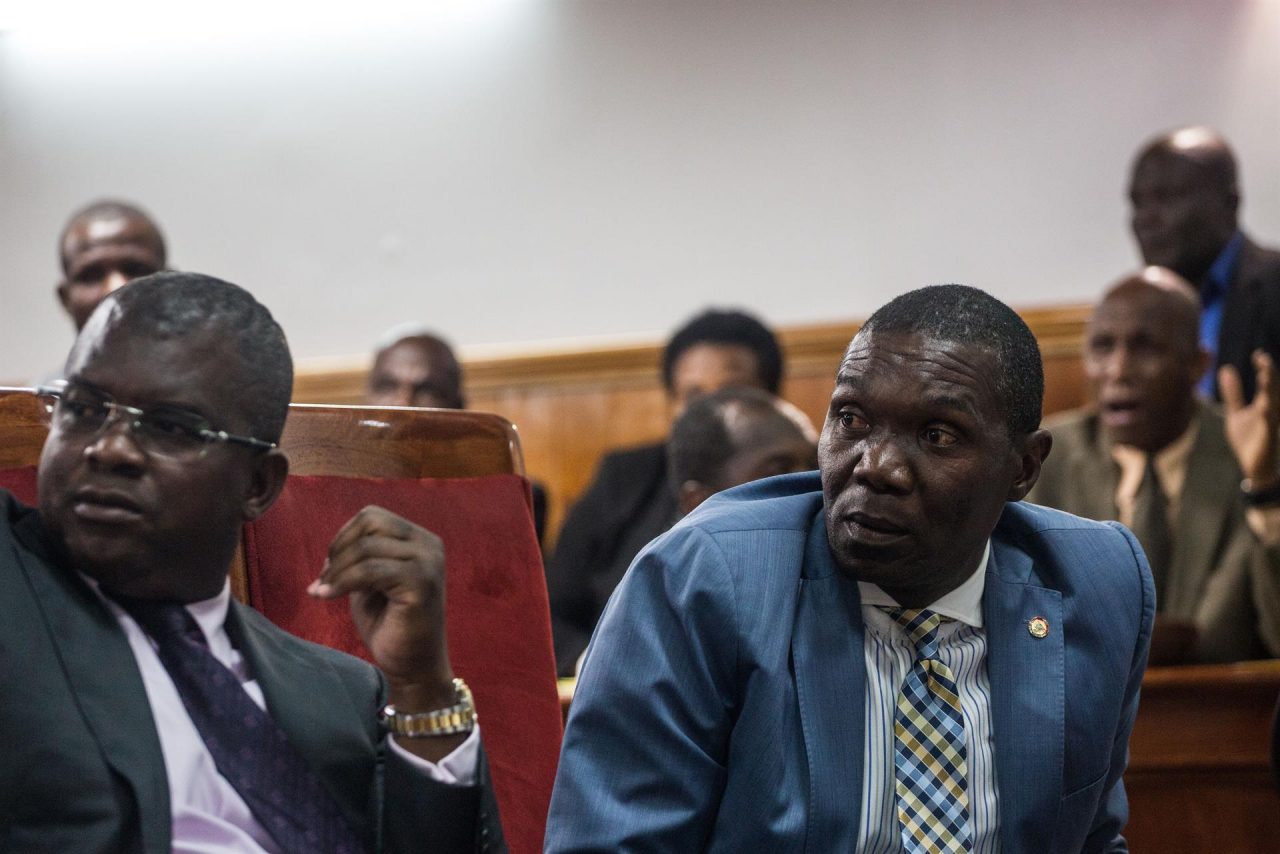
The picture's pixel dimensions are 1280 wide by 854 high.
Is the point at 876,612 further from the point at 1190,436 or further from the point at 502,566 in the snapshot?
the point at 1190,436

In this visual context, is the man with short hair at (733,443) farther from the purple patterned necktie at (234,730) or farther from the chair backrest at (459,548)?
the purple patterned necktie at (234,730)

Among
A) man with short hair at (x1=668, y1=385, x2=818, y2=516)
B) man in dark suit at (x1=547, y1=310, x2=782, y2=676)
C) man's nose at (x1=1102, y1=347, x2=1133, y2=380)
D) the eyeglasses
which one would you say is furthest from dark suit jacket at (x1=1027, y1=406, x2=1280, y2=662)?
the eyeglasses

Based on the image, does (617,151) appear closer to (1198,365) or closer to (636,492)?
(636,492)

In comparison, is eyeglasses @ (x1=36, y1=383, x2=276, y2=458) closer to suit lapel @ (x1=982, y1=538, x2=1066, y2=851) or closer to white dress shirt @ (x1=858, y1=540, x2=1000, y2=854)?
white dress shirt @ (x1=858, y1=540, x2=1000, y2=854)

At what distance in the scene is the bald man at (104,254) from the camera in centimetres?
307

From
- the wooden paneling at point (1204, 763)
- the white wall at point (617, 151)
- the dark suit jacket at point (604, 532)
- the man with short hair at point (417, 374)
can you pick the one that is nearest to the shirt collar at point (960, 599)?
the wooden paneling at point (1204, 763)

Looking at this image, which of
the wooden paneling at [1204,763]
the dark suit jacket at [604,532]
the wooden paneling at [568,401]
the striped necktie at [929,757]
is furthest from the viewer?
the wooden paneling at [568,401]

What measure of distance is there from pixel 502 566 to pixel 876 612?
1.27 ft

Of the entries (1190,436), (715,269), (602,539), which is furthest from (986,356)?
(715,269)

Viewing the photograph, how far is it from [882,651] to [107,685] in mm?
701

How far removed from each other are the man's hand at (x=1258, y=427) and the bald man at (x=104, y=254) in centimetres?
211

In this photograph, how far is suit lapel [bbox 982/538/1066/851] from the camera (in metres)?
1.43

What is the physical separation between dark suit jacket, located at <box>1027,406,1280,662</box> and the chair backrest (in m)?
1.42

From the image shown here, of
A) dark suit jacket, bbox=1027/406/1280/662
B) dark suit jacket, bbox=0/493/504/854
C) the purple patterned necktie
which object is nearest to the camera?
dark suit jacket, bbox=0/493/504/854
